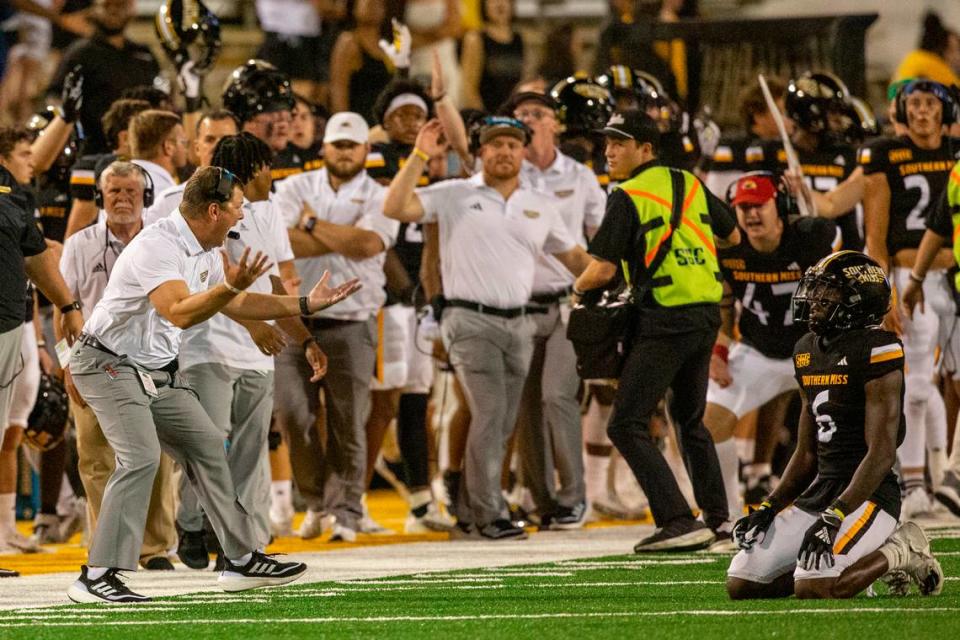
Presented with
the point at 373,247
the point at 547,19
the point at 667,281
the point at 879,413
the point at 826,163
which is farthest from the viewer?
the point at 547,19

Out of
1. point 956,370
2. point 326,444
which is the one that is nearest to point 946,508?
point 956,370

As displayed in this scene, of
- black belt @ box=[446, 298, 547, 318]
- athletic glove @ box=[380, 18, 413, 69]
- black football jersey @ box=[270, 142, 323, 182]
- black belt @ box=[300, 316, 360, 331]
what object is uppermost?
athletic glove @ box=[380, 18, 413, 69]

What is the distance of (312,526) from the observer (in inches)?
457

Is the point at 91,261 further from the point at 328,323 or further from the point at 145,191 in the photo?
the point at 328,323

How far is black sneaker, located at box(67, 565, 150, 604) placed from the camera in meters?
8.35

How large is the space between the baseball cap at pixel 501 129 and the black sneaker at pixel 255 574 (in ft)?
11.0

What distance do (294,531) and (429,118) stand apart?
8.95ft

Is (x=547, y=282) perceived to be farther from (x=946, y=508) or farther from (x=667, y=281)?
(x=946, y=508)

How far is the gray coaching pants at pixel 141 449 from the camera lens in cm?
847

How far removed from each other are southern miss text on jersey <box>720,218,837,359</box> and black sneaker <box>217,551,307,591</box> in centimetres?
361

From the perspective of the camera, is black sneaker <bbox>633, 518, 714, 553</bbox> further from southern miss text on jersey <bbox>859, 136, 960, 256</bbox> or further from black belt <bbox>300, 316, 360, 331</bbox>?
southern miss text on jersey <bbox>859, 136, 960, 256</bbox>

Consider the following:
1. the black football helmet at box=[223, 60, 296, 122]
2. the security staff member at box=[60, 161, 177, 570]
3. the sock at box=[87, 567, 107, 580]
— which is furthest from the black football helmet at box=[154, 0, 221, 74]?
A: the sock at box=[87, 567, 107, 580]

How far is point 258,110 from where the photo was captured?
1188 cm

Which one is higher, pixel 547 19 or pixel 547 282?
pixel 547 19
